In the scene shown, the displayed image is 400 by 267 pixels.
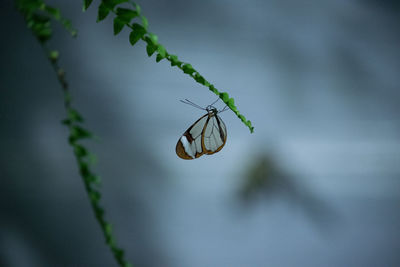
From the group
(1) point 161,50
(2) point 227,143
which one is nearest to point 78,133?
(1) point 161,50

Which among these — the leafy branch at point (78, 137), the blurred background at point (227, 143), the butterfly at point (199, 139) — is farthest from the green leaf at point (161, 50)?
the blurred background at point (227, 143)

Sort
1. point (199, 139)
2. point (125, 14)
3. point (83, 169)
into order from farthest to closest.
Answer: point (199, 139)
point (125, 14)
point (83, 169)

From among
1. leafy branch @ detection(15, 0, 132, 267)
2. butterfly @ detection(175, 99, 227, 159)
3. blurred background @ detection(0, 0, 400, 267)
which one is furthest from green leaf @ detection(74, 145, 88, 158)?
blurred background @ detection(0, 0, 400, 267)

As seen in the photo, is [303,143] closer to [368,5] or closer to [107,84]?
[368,5]

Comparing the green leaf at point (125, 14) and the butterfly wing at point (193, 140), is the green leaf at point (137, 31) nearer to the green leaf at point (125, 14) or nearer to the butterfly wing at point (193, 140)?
the green leaf at point (125, 14)

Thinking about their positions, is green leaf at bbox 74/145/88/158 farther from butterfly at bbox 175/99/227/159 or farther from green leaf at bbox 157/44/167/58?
butterfly at bbox 175/99/227/159

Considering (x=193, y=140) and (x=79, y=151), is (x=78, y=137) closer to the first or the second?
(x=79, y=151)
